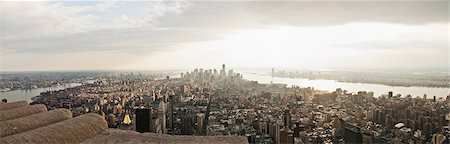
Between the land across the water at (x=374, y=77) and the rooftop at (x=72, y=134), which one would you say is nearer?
the rooftop at (x=72, y=134)

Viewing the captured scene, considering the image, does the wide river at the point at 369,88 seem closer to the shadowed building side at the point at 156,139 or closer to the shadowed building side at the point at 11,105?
the shadowed building side at the point at 156,139

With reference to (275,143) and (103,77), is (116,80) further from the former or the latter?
(275,143)

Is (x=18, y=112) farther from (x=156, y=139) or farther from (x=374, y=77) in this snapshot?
(x=374, y=77)

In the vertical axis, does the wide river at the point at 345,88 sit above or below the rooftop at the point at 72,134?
below

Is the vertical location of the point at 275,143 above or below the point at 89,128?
below

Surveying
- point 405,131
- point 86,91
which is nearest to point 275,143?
point 405,131

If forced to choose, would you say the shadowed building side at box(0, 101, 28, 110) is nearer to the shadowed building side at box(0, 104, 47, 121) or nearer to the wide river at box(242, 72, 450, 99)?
the shadowed building side at box(0, 104, 47, 121)

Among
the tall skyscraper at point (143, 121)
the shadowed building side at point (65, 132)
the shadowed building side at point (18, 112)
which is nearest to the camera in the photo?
the shadowed building side at point (65, 132)

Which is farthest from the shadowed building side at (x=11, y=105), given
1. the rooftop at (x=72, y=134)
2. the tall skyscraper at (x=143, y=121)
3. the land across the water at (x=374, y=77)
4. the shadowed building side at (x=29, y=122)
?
the land across the water at (x=374, y=77)
